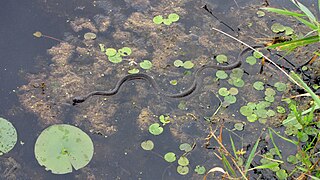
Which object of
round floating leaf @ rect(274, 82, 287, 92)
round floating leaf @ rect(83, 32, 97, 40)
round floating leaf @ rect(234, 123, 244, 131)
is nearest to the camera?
round floating leaf @ rect(234, 123, 244, 131)

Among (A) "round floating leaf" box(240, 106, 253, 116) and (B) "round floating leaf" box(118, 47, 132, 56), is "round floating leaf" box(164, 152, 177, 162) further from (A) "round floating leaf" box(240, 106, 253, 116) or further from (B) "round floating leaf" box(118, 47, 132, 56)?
(B) "round floating leaf" box(118, 47, 132, 56)

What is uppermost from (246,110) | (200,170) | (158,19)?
(158,19)

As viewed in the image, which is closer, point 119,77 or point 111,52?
point 119,77

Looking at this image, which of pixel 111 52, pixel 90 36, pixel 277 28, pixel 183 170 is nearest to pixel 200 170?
pixel 183 170

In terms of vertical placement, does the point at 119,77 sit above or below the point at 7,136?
above

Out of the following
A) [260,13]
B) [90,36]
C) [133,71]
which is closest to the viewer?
[133,71]

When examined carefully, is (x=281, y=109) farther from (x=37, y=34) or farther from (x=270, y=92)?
(x=37, y=34)

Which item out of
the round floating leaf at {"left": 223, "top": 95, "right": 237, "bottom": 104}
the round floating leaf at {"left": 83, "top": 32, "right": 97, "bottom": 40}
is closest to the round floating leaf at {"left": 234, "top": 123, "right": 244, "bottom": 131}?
the round floating leaf at {"left": 223, "top": 95, "right": 237, "bottom": 104}
